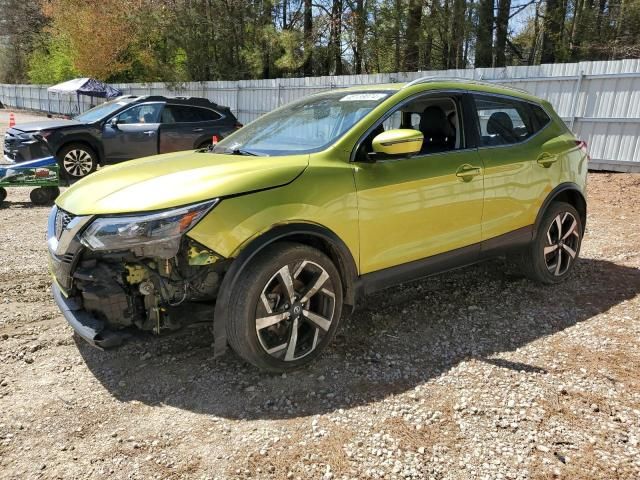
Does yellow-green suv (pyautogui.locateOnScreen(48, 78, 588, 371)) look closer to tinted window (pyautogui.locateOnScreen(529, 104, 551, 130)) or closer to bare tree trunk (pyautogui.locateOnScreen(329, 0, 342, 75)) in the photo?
tinted window (pyautogui.locateOnScreen(529, 104, 551, 130))

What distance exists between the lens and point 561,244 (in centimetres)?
480

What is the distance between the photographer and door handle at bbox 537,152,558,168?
448cm

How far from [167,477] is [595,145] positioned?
36.7 feet

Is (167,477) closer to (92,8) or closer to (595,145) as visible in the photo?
(595,145)

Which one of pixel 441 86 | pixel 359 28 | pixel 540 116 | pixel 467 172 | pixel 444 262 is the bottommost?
pixel 444 262

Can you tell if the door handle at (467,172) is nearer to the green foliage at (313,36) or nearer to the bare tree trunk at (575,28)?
the green foliage at (313,36)

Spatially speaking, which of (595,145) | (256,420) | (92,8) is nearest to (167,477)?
(256,420)

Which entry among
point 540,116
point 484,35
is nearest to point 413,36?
point 484,35

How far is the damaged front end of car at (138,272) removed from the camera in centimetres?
277

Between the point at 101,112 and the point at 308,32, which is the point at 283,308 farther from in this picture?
the point at 308,32

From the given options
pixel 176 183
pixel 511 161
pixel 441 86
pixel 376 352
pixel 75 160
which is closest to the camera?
pixel 176 183

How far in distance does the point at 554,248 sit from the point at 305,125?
2577 mm

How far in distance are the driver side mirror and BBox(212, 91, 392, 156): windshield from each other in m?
0.29

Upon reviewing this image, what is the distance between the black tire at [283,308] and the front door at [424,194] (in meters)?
0.36
